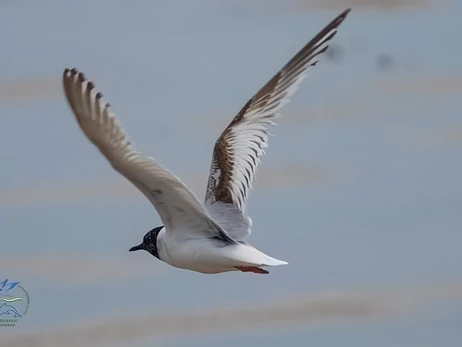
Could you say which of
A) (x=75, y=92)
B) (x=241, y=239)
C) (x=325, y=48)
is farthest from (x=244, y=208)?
(x=75, y=92)

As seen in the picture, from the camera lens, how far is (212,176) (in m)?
8.78

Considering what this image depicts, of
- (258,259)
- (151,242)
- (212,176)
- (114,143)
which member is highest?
(212,176)

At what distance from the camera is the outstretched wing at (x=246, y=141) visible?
28.3 feet

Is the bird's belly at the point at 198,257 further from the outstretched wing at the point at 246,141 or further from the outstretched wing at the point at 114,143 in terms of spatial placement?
the outstretched wing at the point at 114,143

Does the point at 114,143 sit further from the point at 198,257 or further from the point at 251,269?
the point at 251,269

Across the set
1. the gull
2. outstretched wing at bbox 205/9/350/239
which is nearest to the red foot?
the gull

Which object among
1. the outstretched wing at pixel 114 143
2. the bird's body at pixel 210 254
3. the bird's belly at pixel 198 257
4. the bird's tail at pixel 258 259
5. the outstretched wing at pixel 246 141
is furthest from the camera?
the outstretched wing at pixel 246 141

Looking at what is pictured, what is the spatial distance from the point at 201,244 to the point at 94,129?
1134 millimetres

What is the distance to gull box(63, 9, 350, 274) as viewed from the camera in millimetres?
7250

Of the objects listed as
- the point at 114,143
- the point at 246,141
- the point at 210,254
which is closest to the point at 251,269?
the point at 210,254

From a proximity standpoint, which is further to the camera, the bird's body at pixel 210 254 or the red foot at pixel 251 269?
the red foot at pixel 251 269

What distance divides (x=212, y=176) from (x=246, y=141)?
1.02 ft

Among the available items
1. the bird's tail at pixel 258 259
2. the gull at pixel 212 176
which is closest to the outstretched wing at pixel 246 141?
the gull at pixel 212 176

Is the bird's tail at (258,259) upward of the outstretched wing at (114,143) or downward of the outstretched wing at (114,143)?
downward
